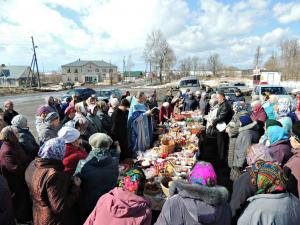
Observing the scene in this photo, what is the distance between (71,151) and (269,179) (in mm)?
2352

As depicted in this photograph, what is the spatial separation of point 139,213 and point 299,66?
2209 inches

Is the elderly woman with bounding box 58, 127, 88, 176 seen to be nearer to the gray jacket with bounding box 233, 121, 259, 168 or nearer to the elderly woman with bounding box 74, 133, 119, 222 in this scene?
the elderly woman with bounding box 74, 133, 119, 222

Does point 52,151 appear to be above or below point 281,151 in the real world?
above

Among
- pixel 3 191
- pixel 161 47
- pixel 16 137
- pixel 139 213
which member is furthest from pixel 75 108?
pixel 161 47

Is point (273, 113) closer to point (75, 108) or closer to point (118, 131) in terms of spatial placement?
point (118, 131)

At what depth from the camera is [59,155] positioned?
251 centimetres

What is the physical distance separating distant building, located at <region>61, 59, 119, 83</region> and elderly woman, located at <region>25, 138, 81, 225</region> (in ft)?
Answer: 276

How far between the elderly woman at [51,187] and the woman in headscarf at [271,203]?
1634 millimetres

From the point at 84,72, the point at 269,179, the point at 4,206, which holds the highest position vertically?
the point at 84,72

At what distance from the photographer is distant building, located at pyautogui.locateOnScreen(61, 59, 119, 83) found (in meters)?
86.7

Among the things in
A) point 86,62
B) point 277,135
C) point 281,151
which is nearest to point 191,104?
point 277,135

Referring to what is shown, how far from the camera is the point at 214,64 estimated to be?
79.5 meters

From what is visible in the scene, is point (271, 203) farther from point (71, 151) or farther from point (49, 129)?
point (49, 129)

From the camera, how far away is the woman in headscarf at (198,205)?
1.83 m
